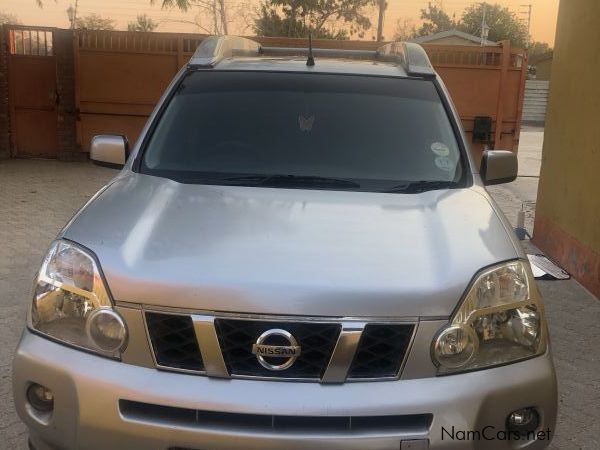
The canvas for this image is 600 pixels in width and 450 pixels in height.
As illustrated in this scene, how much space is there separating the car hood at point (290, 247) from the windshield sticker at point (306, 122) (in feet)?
1.96

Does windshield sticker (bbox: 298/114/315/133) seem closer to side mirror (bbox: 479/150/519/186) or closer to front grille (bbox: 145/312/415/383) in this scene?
side mirror (bbox: 479/150/519/186)

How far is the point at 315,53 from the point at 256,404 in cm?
331

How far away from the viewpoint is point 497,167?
11.8 ft

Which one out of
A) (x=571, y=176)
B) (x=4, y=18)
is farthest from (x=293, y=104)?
(x=4, y=18)

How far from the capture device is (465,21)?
66.0 meters

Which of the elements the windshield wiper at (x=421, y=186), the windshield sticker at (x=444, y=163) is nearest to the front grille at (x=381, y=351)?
the windshield wiper at (x=421, y=186)

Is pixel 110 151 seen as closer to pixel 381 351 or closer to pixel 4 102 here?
pixel 381 351

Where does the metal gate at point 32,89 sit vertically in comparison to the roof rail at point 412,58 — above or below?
below

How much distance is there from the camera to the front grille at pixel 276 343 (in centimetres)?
216

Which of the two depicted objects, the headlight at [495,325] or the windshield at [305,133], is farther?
the windshield at [305,133]

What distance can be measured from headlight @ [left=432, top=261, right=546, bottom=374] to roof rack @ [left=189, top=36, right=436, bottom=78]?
1.69m

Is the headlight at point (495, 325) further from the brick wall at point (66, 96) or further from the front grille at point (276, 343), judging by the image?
the brick wall at point (66, 96)

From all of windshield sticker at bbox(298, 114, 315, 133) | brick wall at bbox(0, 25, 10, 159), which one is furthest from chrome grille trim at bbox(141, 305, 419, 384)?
brick wall at bbox(0, 25, 10, 159)

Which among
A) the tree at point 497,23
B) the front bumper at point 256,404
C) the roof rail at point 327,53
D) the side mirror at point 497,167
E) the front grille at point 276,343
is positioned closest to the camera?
the front bumper at point 256,404
